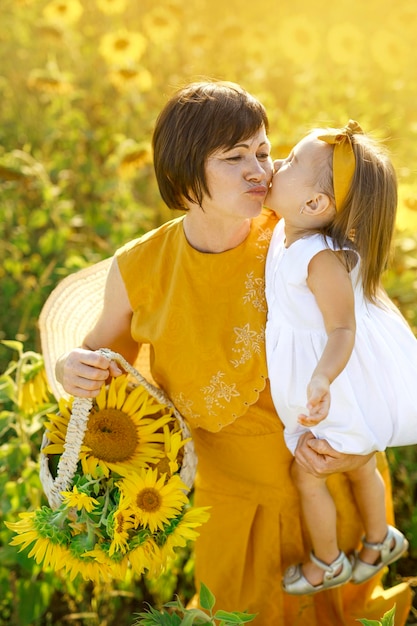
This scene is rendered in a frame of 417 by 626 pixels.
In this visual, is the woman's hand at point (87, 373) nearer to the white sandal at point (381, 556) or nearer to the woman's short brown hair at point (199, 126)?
the woman's short brown hair at point (199, 126)

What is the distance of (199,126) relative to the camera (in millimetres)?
1776

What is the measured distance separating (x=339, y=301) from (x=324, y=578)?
2.46 ft

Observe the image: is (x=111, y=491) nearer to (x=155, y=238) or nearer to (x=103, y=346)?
(x=103, y=346)

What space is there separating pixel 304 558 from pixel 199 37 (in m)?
3.19

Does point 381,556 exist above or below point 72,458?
below

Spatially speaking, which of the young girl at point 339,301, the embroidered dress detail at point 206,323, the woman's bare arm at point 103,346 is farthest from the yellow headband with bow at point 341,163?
the woman's bare arm at point 103,346

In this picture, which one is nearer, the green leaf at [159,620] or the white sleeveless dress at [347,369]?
the green leaf at [159,620]

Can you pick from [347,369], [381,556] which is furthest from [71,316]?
[381,556]

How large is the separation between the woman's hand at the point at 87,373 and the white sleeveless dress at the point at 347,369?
1.22 ft

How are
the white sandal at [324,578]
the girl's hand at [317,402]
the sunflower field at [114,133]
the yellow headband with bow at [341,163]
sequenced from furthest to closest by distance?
→ the sunflower field at [114,133] → the white sandal at [324,578] → the yellow headband with bow at [341,163] → the girl's hand at [317,402]

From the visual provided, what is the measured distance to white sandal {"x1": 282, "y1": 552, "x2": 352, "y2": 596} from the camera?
2.02 meters

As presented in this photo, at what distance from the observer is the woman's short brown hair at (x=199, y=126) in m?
1.77

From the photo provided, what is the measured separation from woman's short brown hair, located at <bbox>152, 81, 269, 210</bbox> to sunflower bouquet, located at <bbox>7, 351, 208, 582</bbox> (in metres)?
0.46

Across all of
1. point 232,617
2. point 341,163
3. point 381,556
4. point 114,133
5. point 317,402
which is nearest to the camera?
point 232,617
